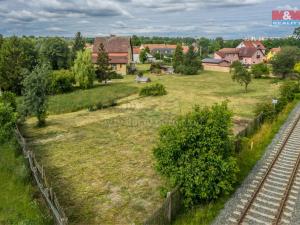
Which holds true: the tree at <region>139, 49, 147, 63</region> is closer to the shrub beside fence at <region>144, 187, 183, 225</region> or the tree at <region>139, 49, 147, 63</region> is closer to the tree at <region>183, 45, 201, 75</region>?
the tree at <region>183, 45, 201, 75</region>

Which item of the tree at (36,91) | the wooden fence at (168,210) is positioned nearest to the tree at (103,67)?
the tree at (36,91)

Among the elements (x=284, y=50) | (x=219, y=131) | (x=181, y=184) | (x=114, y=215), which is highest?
(x=284, y=50)

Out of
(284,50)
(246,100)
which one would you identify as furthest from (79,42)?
(246,100)

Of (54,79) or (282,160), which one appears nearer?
Result: (282,160)

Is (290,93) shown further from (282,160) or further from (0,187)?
(0,187)

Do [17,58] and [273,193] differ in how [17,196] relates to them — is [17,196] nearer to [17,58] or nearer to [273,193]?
[273,193]

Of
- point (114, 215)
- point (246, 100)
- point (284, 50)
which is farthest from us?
point (284, 50)

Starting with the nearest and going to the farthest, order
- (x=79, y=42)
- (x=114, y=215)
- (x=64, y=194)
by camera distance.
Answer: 1. (x=114, y=215)
2. (x=64, y=194)
3. (x=79, y=42)

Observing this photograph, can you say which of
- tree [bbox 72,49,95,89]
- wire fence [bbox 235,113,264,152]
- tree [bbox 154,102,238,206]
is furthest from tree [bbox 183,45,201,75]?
tree [bbox 154,102,238,206]
